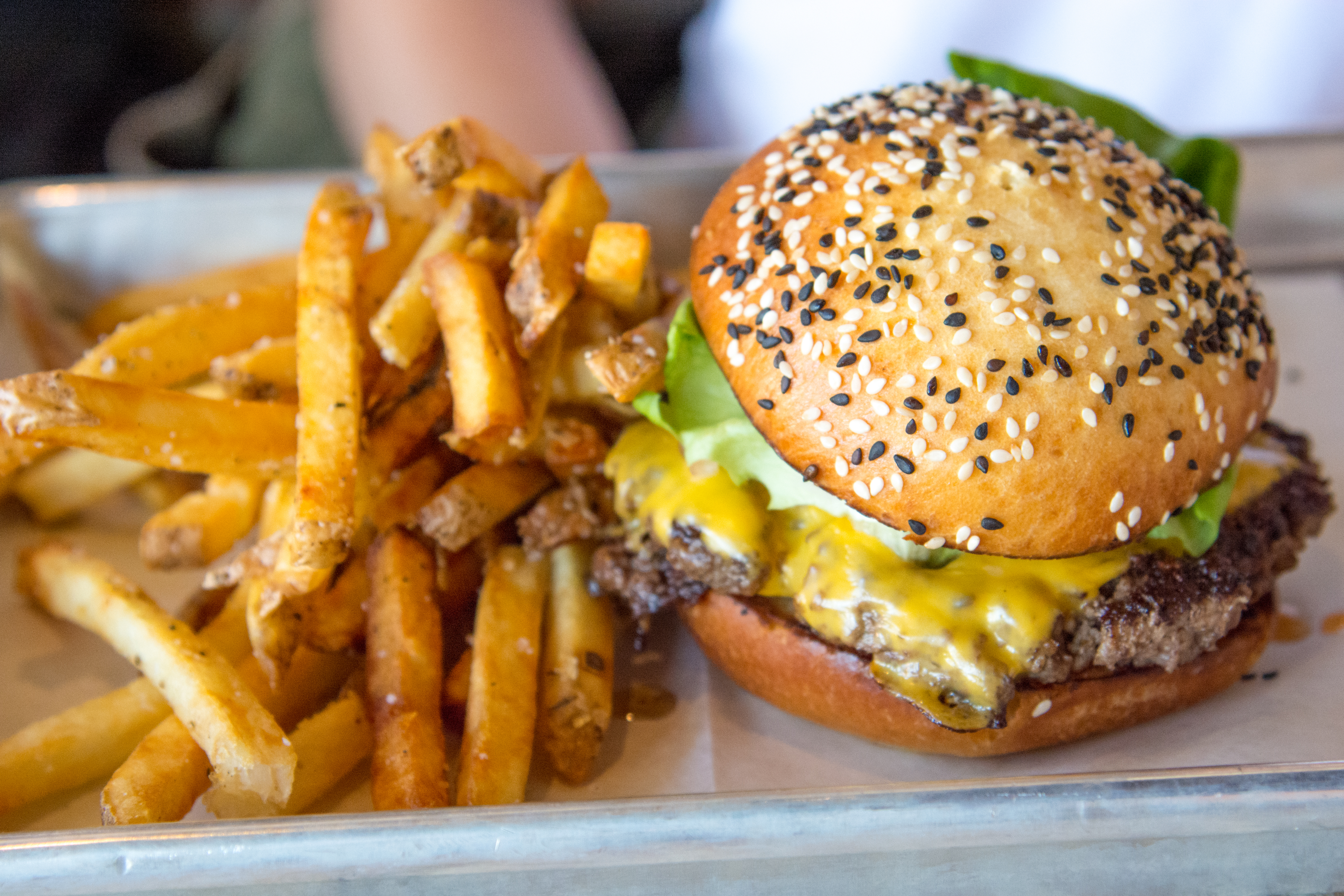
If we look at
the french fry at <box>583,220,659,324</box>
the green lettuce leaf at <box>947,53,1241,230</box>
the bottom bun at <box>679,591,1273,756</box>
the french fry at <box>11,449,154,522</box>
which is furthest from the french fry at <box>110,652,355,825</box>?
the green lettuce leaf at <box>947,53,1241,230</box>

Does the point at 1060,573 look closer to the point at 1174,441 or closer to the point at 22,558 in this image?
the point at 1174,441

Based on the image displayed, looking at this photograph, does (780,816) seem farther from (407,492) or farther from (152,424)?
(152,424)

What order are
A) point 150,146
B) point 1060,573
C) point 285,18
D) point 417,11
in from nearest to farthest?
point 1060,573 < point 417,11 < point 150,146 < point 285,18

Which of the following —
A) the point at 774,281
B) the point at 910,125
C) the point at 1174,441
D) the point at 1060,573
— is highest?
the point at 910,125

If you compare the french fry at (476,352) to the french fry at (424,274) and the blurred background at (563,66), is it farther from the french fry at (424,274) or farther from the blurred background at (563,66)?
the blurred background at (563,66)

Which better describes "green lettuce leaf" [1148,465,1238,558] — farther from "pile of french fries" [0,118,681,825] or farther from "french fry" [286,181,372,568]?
"french fry" [286,181,372,568]

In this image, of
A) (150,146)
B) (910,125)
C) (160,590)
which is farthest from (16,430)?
(150,146)

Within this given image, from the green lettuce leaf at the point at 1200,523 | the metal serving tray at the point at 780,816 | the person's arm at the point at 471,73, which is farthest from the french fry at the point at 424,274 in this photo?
the person's arm at the point at 471,73
